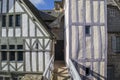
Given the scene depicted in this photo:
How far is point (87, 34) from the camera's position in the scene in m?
16.2

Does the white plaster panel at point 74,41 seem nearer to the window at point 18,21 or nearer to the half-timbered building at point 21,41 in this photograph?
the half-timbered building at point 21,41

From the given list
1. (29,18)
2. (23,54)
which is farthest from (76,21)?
(23,54)

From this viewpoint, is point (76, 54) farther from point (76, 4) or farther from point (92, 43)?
point (76, 4)

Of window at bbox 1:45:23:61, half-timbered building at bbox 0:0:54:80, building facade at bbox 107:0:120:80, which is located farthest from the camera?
building facade at bbox 107:0:120:80

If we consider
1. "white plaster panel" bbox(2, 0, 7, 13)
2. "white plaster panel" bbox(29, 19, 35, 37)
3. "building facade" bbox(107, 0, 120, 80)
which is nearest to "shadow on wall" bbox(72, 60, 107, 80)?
"white plaster panel" bbox(29, 19, 35, 37)

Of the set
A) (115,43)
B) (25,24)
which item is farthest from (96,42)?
(25,24)

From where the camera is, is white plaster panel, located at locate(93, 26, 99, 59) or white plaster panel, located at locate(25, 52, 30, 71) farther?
white plaster panel, located at locate(25, 52, 30, 71)

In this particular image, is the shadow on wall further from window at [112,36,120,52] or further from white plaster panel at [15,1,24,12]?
white plaster panel at [15,1,24,12]

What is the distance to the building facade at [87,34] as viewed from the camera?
16125mm

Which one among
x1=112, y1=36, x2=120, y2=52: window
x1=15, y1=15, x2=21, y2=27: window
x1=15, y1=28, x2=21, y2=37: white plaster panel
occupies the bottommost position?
x1=112, y1=36, x2=120, y2=52: window

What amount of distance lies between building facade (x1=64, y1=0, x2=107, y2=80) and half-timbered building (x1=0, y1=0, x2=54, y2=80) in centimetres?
200

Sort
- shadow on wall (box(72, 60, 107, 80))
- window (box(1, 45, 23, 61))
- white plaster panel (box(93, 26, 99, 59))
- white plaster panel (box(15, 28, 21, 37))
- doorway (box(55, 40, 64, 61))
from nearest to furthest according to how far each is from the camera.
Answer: shadow on wall (box(72, 60, 107, 80)) → white plaster panel (box(93, 26, 99, 59)) → white plaster panel (box(15, 28, 21, 37)) → window (box(1, 45, 23, 61)) → doorway (box(55, 40, 64, 61))

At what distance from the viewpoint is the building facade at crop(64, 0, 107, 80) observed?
1612cm

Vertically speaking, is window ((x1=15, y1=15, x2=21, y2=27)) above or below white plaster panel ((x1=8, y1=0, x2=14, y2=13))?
below
